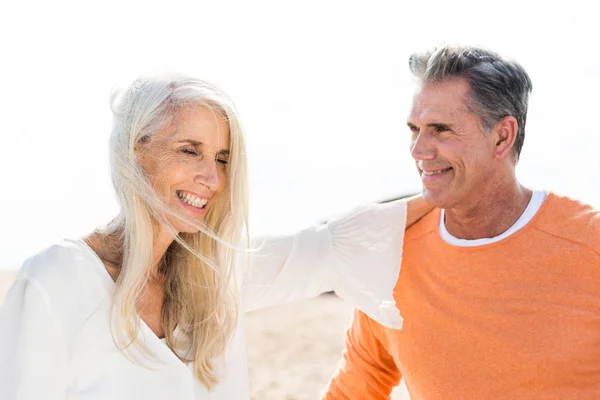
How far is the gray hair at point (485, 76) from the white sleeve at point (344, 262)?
45 centimetres

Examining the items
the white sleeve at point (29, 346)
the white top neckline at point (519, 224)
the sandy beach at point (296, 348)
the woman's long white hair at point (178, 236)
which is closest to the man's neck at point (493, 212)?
the white top neckline at point (519, 224)

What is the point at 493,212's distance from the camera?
2574 millimetres

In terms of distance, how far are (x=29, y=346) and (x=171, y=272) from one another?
65 centimetres

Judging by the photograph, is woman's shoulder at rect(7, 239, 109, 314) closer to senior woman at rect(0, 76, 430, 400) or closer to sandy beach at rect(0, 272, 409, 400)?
senior woman at rect(0, 76, 430, 400)

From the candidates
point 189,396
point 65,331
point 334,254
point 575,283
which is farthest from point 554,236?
point 65,331

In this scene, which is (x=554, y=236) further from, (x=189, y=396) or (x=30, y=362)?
(x=30, y=362)

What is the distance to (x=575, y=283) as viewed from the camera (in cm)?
237

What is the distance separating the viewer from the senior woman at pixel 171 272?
201 centimetres

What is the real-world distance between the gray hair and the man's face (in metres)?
0.03

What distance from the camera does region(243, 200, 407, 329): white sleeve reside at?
2.67 metres

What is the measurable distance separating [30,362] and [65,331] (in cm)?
12

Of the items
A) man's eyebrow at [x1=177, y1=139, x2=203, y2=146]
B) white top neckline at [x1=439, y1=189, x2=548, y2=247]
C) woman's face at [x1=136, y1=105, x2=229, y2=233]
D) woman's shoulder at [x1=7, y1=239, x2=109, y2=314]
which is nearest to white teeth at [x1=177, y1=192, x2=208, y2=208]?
woman's face at [x1=136, y1=105, x2=229, y2=233]

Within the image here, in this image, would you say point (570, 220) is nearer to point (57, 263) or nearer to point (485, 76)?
point (485, 76)

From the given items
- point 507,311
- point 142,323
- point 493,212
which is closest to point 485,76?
point 493,212
